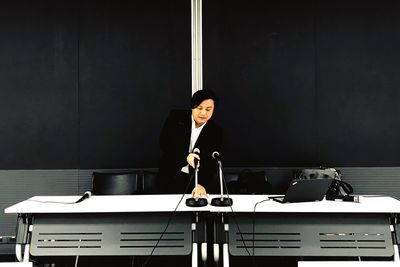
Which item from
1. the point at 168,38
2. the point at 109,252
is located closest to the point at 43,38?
the point at 168,38

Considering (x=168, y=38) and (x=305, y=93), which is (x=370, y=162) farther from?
(x=168, y=38)

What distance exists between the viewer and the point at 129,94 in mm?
4652

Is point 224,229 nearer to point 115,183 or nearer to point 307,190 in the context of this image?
point 307,190

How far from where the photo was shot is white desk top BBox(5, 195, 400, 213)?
2.63 m

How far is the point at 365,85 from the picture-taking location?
455 centimetres

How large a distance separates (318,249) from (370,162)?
231 centimetres

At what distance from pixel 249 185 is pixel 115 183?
60.3 inches

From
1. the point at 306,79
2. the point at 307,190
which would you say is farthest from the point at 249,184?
the point at 306,79

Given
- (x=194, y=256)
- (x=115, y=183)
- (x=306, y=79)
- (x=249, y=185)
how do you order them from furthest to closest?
(x=306, y=79)
(x=115, y=183)
(x=249, y=185)
(x=194, y=256)

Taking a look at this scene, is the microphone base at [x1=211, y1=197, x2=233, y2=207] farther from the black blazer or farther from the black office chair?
the black office chair

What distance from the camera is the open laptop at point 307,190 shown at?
2705mm

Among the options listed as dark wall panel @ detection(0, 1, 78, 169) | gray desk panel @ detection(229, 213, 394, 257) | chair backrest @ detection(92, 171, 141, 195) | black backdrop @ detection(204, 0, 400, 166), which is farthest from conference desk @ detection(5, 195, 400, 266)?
dark wall panel @ detection(0, 1, 78, 169)

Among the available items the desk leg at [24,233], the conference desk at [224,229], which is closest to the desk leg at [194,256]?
the conference desk at [224,229]

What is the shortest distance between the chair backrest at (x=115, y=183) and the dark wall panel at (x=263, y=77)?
3.85ft
